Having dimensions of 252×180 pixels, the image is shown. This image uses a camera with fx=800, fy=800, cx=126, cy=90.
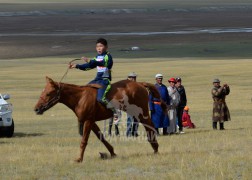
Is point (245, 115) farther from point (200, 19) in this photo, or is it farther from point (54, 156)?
point (200, 19)

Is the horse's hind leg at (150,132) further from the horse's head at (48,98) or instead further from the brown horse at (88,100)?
the horse's head at (48,98)

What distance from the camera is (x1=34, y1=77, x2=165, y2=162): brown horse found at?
14.5 metres

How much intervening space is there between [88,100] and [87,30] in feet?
295

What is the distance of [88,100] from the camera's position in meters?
14.5

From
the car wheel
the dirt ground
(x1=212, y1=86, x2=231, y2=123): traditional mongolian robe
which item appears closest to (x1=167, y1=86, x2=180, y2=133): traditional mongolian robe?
(x1=212, y1=86, x2=231, y2=123): traditional mongolian robe

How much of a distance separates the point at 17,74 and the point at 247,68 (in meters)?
16.0

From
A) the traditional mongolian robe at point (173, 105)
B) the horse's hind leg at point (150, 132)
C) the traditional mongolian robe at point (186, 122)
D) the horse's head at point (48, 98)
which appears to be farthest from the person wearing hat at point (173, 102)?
the horse's head at point (48, 98)

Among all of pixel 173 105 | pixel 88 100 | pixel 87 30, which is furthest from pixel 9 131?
pixel 87 30

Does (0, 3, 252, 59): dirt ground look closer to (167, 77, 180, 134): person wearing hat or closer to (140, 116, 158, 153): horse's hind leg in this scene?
(167, 77, 180, 134): person wearing hat

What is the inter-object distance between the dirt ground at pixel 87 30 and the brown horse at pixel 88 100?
59644 mm

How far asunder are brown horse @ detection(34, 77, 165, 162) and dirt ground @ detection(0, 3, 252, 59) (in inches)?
2348

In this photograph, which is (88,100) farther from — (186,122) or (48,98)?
(186,122)

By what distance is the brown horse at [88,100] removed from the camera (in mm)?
14461

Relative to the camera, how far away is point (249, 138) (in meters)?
18.9
